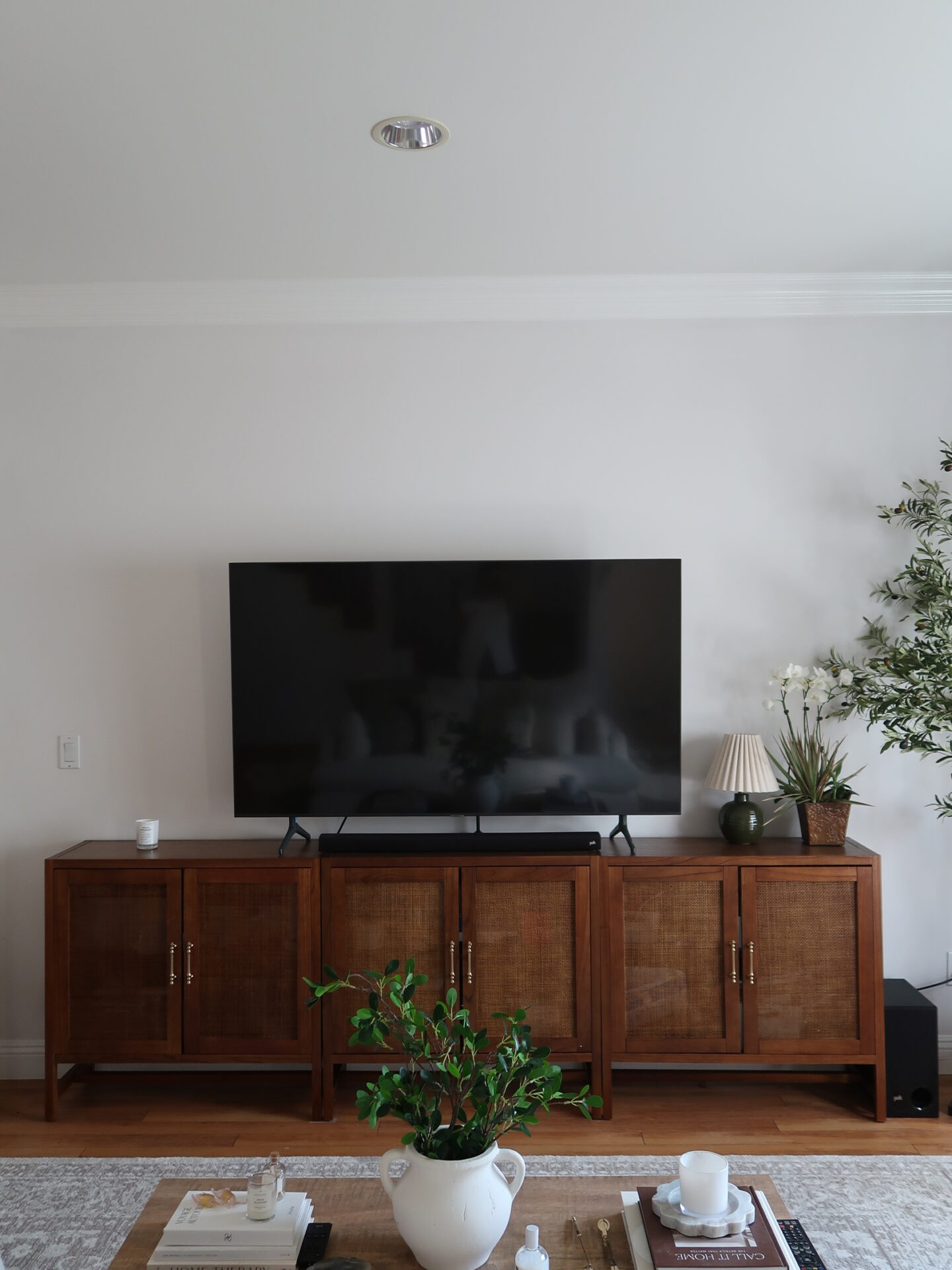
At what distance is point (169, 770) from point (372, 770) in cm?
78

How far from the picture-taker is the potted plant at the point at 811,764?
10.6 ft

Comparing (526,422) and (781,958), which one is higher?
(526,422)

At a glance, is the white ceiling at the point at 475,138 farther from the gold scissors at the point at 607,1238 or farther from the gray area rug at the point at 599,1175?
the gray area rug at the point at 599,1175

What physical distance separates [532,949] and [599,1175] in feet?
2.16

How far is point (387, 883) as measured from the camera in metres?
3.11

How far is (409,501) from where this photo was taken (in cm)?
351

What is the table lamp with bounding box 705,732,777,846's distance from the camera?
3215 millimetres

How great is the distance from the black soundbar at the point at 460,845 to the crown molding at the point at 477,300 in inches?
71.4

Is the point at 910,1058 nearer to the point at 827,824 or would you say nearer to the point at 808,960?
the point at 808,960

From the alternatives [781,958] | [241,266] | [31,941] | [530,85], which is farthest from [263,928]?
[530,85]

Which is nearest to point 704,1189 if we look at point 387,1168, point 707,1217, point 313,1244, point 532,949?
point 707,1217

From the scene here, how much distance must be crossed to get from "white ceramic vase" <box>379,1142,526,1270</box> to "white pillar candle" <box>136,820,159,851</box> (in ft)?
6.10

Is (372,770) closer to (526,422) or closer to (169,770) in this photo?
(169,770)

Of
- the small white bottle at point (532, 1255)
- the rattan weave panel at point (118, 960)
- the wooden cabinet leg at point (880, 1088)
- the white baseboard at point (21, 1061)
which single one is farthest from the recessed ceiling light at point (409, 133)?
the white baseboard at point (21, 1061)
